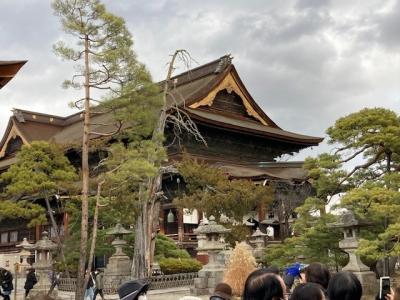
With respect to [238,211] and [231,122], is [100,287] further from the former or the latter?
[231,122]

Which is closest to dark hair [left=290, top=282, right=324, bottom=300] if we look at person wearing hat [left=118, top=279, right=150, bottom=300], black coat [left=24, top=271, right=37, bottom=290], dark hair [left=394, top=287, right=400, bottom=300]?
dark hair [left=394, top=287, right=400, bottom=300]

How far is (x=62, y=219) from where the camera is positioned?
93.8 ft

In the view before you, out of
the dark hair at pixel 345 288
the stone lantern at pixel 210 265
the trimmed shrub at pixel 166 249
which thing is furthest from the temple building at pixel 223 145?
the dark hair at pixel 345 288

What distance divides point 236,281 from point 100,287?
16.9 ft

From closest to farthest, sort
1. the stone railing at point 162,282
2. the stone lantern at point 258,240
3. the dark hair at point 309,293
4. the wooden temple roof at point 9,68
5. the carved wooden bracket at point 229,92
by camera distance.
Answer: the dark hair at point 309,293 < the wooden temple roof at point 9,68 < the stone railing at point 162,282 < the stone lantern at point 258,240 < the carved wooden bracket at point 229,92

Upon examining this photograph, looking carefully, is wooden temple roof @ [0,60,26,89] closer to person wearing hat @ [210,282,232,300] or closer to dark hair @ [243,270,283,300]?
person wearing hat @ [210,282,232,300]

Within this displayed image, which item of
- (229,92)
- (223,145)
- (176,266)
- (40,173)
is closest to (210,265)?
(176,266)

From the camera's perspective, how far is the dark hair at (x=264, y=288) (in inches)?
134

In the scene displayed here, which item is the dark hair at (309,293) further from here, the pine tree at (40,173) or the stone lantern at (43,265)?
the pine tree at (40,173)

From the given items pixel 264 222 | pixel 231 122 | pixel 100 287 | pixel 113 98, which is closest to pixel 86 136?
pixel 113 98

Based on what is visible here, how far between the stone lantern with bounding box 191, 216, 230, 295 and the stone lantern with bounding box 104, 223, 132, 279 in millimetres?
3193

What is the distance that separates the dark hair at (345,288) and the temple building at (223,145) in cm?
1830

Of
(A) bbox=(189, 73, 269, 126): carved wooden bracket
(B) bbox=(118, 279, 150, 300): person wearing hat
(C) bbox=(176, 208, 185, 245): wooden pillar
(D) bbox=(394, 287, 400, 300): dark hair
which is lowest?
(D) bbox=(394, 287, 400, 300): dark hair

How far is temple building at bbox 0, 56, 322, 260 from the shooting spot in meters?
24.5
